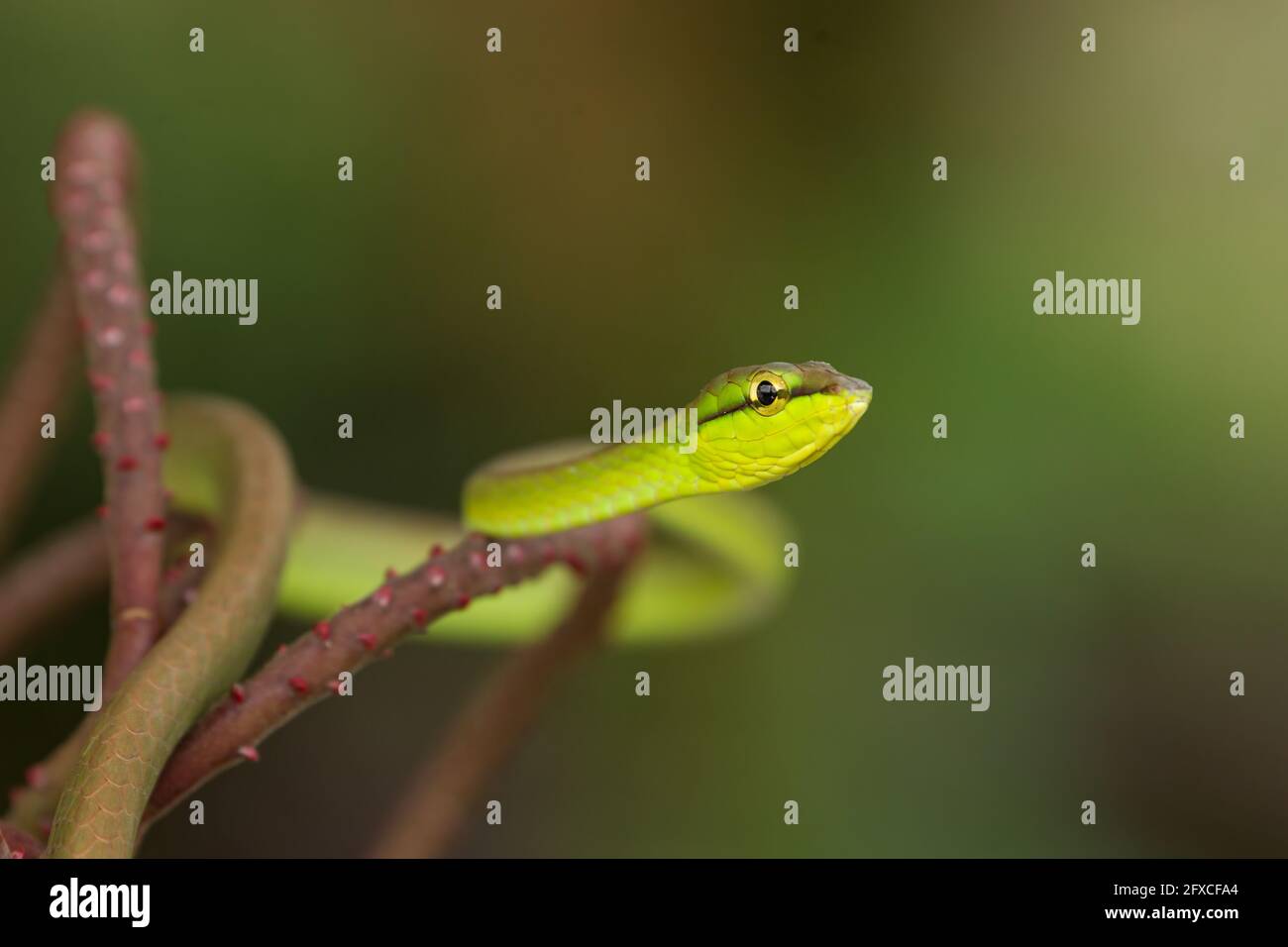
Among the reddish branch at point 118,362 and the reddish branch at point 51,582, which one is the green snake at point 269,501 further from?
the reddish branch at point 51,582

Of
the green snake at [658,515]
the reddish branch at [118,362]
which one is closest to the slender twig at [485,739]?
the green snake at [658,515]

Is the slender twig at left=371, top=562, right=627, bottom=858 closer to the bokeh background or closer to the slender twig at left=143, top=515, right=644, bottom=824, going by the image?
the slender twig at left=143, top=515, right=644, bottom=824

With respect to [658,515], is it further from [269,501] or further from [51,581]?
[51,581]

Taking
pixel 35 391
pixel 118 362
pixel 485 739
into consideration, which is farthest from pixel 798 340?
pixel 118 362

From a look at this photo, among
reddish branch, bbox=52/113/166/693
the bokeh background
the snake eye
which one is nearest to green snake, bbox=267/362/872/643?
the snake eye
